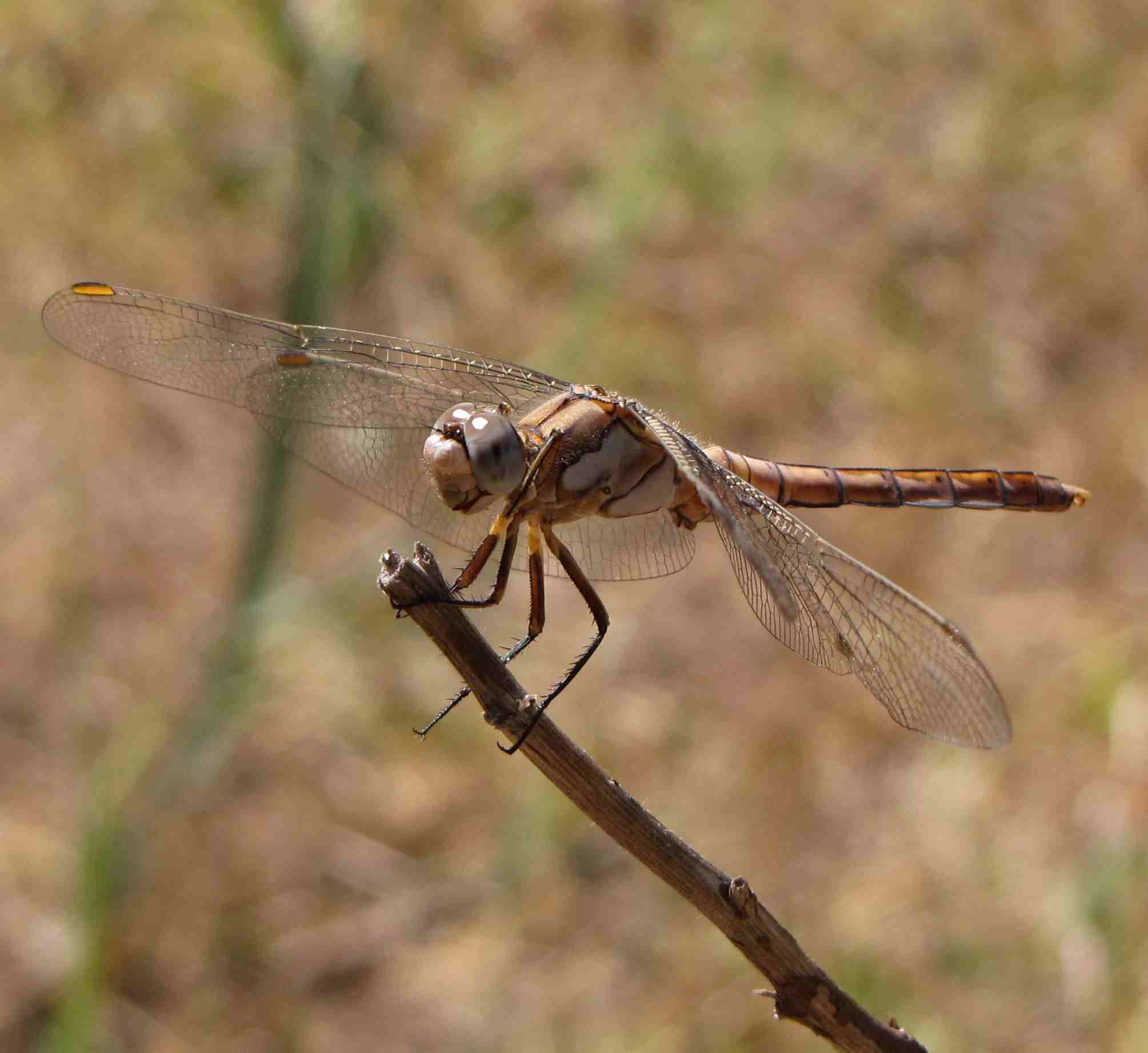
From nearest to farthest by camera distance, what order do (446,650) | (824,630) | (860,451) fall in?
(446,650) < (824,630) < (860,451)

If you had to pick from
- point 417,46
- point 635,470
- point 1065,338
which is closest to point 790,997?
point 635,470

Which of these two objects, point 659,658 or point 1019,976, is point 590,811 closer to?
point 1019,976

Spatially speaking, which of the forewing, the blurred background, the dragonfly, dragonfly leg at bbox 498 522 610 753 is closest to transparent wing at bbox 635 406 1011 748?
the dragonfly

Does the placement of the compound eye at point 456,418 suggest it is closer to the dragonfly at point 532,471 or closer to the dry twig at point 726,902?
the dragonfly at point 532,471

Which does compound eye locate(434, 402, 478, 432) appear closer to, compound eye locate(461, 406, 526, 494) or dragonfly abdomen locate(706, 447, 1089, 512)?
compound eye locate(461, 406, 526, 494)

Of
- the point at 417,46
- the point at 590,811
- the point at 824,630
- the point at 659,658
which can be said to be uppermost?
the point at 417,46

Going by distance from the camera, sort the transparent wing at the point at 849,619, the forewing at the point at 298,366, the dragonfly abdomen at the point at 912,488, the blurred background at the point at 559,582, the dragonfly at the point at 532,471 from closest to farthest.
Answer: the transparent wing at the point at 849,619 < the dragonfly at the point at 532,471 < the forewing at the point at 298,366 < the dragonfly abdomen at the point at 912,488 < the blurred background at the point at 559,582

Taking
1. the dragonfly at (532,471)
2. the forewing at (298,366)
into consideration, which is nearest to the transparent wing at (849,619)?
the dragonfly at (532,471)
